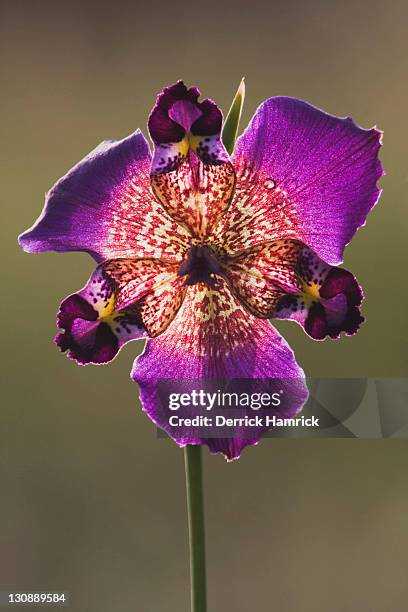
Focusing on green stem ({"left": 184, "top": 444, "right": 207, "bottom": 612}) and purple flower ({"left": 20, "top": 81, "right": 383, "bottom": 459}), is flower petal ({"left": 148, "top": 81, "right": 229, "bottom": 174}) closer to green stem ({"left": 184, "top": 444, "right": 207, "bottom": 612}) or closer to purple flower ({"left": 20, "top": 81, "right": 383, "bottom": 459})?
purple flower ({"left": 20, "top": 81, "right": 383, "bottom": 459})

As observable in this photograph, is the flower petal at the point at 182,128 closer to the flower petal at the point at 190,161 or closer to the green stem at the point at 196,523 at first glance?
the flower petal at the point at 190,161

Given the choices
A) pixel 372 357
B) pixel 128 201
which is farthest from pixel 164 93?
pixel 372 357

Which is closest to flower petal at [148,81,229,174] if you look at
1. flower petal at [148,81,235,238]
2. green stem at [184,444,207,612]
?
flower petal at [148,81,235,238]

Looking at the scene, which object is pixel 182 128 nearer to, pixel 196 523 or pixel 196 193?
pixel 196 193

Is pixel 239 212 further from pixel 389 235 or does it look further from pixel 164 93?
pixel 389 235

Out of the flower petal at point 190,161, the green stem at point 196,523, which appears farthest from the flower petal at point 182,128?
the green stem at point 196,523

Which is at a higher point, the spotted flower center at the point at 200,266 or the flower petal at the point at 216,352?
the spotted flower center at the point at 200,266
